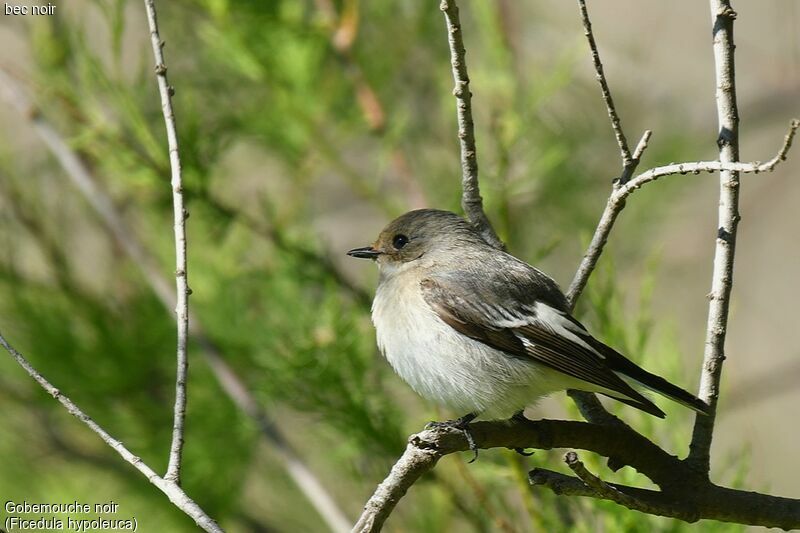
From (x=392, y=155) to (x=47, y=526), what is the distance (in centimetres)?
157

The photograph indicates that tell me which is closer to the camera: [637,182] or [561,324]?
[637,182]

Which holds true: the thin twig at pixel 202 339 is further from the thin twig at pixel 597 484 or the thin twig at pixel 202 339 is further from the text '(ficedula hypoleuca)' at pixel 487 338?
the thin twig at pixel 597 484

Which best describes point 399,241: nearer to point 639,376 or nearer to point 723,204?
point 639,376

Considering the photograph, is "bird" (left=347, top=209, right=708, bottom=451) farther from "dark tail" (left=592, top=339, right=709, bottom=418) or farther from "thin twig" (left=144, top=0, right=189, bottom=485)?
"thin twig" (left=144, top=0, right=189, bottom=485)

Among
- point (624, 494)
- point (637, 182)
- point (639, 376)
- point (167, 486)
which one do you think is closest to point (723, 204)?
point (637, 182)


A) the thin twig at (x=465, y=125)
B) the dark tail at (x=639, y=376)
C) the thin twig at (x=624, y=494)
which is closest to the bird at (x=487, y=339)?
the dark tail at (x=639, y=376)

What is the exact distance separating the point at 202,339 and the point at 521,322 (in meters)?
1.10

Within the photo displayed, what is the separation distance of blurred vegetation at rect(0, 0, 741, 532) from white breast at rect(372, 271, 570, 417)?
31 centimetres

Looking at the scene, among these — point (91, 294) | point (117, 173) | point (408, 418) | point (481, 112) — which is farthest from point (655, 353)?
point (91, 294)

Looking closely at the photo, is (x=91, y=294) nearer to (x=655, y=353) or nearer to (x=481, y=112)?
(x=481, y=112)

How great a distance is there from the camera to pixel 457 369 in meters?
2.29

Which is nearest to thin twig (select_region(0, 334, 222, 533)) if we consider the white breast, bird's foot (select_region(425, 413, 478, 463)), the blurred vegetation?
bird's foot (select_region(425, 413, 478, 463))

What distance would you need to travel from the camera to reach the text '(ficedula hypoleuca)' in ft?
7.13

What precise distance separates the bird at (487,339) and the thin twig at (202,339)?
1.75ft
